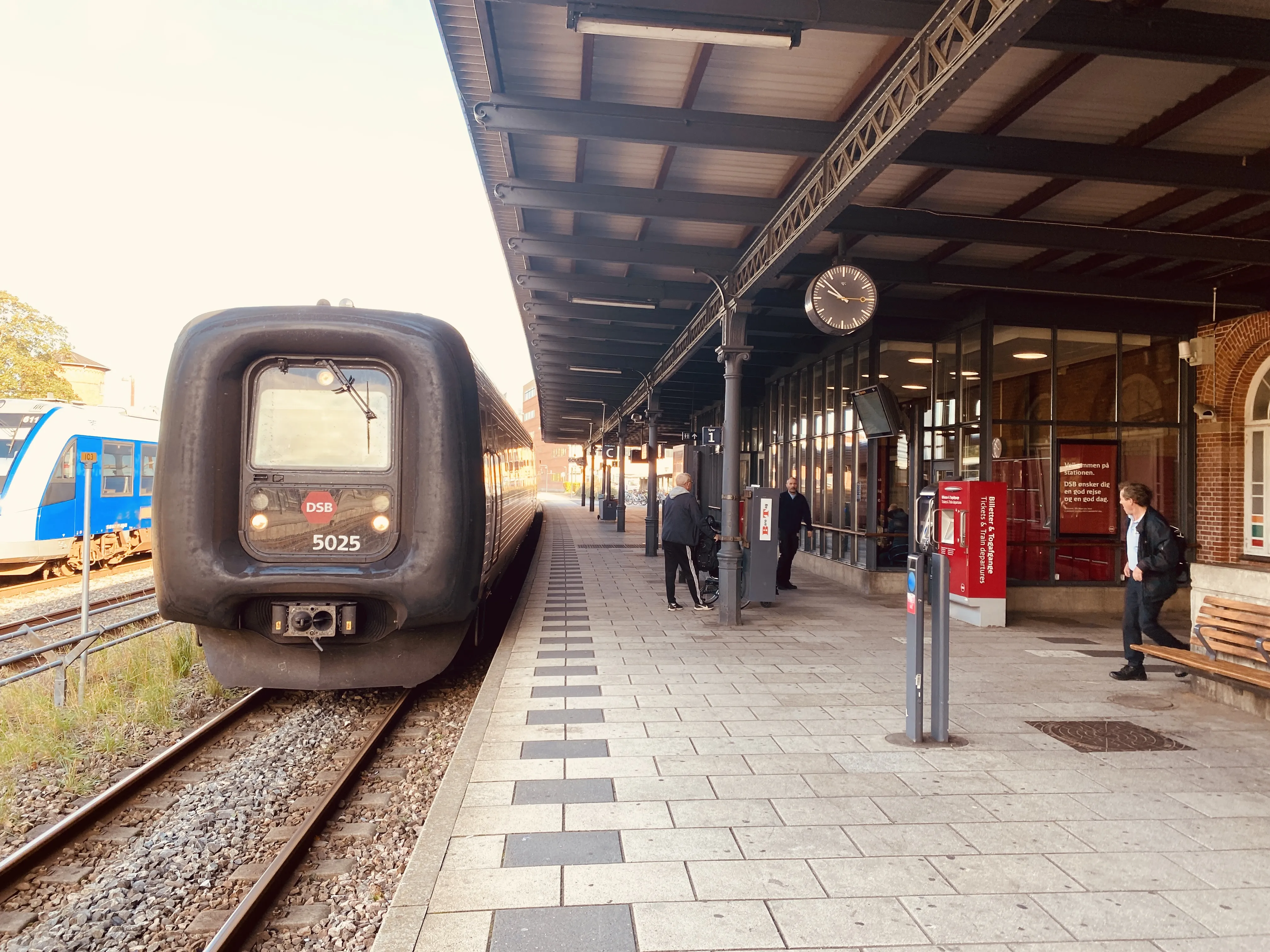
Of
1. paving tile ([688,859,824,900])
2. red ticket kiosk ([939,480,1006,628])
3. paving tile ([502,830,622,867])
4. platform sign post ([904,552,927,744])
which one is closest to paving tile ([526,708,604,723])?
paving tile ([502,830,622,867])

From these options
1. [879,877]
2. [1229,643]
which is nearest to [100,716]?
[879,877]

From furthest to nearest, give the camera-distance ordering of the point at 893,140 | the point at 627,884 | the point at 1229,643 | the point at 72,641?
the point at 72,641 → the point at 1229,643 → the point at 893,140 → the point at 627,884

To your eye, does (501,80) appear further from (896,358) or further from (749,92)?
(896,358)

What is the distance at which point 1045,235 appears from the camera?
29.5 feet

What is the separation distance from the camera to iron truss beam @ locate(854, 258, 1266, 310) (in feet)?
34.5

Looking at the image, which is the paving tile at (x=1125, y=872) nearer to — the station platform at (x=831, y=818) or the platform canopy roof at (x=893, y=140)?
the station platform at (x=831, y=818)

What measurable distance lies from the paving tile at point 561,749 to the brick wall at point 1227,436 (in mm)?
9683

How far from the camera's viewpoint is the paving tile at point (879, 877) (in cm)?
334

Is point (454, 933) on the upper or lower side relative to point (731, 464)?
lower

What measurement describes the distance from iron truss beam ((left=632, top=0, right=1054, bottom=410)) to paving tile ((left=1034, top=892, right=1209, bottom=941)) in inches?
146

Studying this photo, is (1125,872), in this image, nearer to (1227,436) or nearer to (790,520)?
(790,520)

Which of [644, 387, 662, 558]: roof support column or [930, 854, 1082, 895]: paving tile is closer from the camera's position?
[930, 854, 1082, 895]: paving tile

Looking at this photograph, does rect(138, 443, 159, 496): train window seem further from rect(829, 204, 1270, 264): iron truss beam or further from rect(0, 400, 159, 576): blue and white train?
rect(829, 204, 1270, 264): iron truss beam

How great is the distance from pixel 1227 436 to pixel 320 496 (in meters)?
11.2
